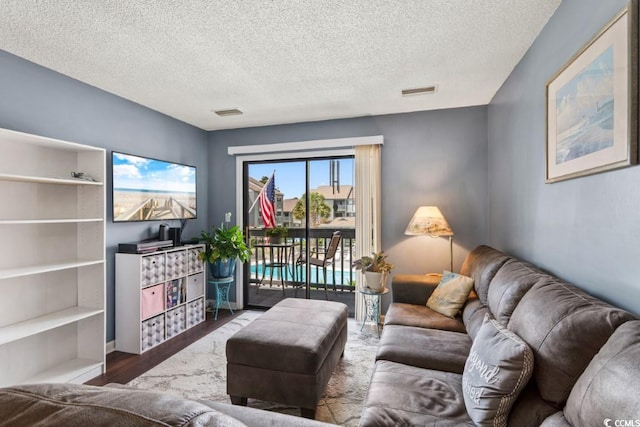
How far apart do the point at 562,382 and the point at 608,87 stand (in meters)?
1.25

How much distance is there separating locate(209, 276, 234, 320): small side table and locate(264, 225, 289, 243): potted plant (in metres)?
0.89

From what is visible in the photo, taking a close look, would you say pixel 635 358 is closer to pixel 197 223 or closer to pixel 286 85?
pixel 286 85

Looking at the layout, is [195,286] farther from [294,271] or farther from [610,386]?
[610,386]

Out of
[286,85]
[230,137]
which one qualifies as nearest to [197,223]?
[230,137]

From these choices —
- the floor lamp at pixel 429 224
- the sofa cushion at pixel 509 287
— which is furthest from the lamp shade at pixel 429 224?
the sofa cushion at pixel 509 287

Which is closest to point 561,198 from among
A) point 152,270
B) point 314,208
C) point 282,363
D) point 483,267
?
point 483,267

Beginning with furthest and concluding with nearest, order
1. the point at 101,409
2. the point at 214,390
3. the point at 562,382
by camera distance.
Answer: the point at 214,390
the point at 562,382
the point at 101,409

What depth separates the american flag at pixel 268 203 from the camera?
4.54m

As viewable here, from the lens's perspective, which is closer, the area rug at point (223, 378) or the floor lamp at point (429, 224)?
the area rug at point (223, 378)

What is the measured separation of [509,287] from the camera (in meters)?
1.76

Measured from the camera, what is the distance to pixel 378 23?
1969mm

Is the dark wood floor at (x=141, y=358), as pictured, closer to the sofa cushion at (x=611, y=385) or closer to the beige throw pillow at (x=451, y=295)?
the beige throw pillow at (x=451, y=295)

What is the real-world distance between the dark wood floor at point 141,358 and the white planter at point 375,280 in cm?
191

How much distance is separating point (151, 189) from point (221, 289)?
1639mm
